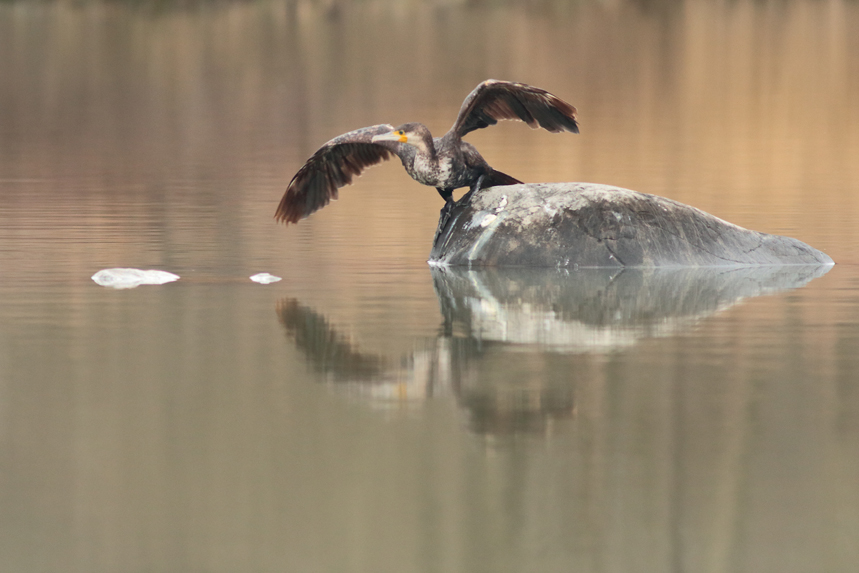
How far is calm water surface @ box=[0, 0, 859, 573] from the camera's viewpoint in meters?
4.26

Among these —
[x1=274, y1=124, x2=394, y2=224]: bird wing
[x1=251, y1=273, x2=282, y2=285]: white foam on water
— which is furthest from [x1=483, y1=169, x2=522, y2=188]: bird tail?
[x1=251, y1=273, x2=282, y2=285]: white foam on water

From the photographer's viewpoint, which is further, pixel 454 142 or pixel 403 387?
pixel 454 142

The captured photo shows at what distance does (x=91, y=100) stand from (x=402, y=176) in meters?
14.9

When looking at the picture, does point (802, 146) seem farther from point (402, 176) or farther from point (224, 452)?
point (224, 452)

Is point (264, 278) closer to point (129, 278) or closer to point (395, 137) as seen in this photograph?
point (129, 278)

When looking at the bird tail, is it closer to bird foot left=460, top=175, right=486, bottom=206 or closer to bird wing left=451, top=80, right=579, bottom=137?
bird foot left=460, top=175, right=486, bottom=206

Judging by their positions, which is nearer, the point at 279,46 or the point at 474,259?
the point at 474,259

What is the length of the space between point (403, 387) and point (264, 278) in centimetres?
407

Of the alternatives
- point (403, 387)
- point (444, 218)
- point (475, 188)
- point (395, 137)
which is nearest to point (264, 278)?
point (395, 137)

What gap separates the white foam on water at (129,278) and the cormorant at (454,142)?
2.15m

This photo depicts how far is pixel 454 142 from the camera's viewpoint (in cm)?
1098

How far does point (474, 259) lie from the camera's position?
36.4 ft

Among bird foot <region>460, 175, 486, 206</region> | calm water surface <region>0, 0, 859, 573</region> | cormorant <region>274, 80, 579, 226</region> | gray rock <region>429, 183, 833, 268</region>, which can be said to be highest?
cormorant <region>274, 80, 579, 226</region>

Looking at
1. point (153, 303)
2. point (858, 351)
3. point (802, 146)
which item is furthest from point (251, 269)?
point (802, 146)
